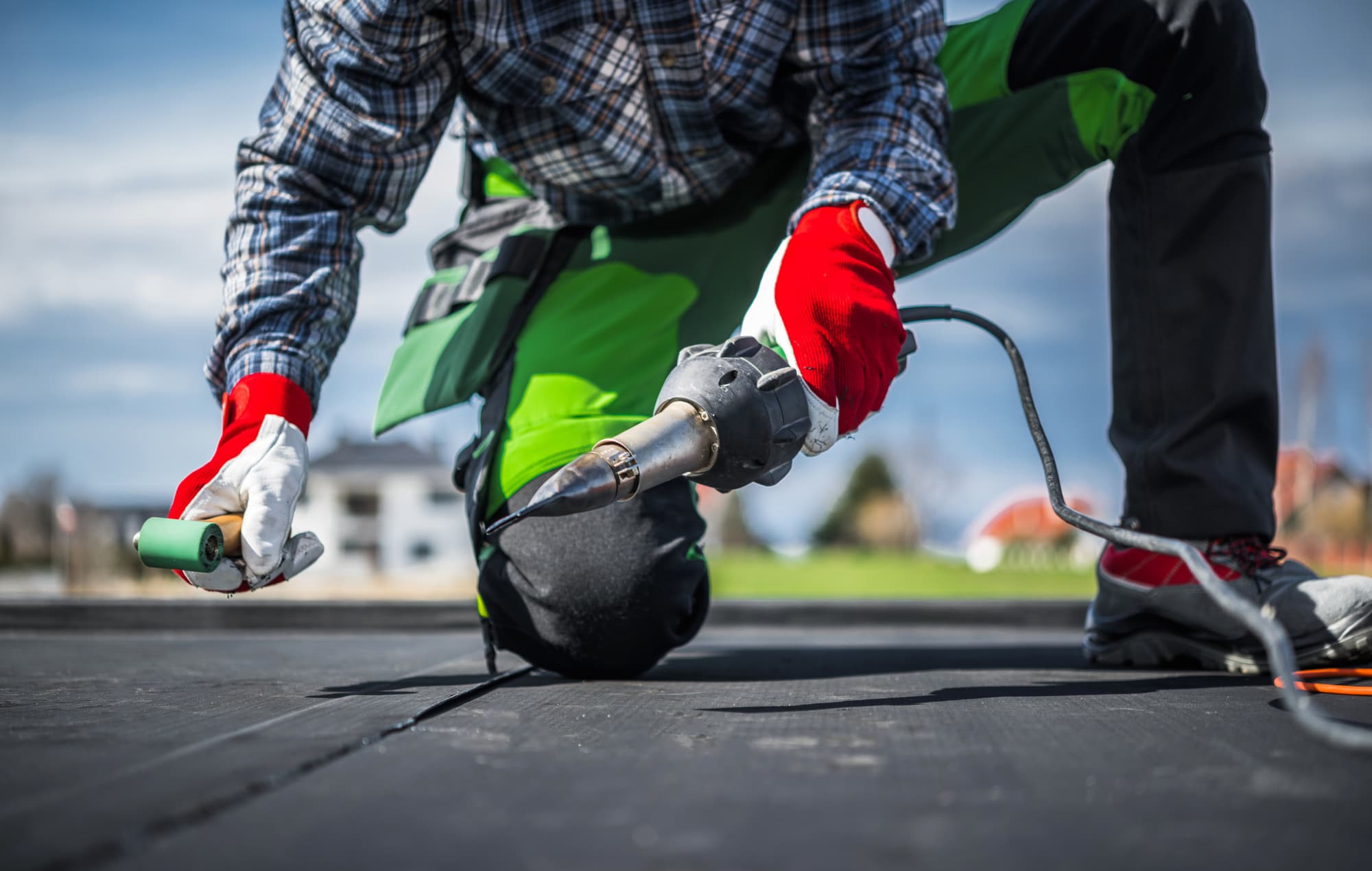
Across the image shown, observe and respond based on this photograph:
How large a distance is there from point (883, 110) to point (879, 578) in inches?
1061

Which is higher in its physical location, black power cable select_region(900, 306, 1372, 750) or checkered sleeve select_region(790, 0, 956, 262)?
checkered sleeve select_region(790, 0, 956, 262)

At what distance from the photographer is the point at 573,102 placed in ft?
4.82

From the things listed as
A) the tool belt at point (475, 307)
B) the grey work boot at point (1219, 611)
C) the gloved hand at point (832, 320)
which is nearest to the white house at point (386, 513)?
the tool belt at point (475, 307)

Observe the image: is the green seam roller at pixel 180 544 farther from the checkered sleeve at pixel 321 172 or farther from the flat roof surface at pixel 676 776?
the checkered sleeve at pixel 321 172

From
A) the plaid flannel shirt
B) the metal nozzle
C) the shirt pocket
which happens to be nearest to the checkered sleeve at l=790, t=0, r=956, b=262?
the plaid flannel shirt

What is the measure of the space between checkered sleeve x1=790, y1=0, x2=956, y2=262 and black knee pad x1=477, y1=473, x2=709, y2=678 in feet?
1.35

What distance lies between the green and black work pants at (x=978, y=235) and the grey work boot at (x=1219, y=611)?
55 mm

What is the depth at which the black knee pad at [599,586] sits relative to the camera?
123 cm

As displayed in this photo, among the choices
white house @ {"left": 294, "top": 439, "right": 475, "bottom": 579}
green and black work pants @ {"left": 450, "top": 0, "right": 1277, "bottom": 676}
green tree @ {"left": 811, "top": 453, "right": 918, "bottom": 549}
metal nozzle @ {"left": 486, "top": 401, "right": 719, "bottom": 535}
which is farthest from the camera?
green tree @ {"left": 811, "top": 453, "right": 918, "bottom": 549}

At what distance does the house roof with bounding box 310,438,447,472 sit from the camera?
1347 inches

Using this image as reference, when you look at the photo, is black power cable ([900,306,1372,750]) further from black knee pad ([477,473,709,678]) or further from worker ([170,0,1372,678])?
black knee pad ([477,473,709,678])

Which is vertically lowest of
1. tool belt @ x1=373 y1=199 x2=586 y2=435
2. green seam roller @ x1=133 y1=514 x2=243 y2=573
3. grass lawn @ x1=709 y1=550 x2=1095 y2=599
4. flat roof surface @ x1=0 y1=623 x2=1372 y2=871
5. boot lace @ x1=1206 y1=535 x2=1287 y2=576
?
grass lawn @ x1=709 y1=550 x2=1095 y2=599

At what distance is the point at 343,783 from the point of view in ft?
1.96

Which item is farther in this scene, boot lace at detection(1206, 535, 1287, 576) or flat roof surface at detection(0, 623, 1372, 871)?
boot lace at detection(1206, 535, 1287, 576)
